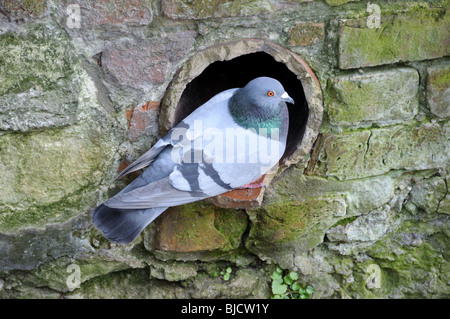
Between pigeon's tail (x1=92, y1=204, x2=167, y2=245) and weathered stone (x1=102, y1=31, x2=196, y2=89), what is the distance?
48 centimetres

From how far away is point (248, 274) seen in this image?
2205 mm

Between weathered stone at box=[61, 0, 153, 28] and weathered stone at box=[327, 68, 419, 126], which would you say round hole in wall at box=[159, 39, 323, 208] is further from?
weathered stone at box=[61, 0, 153, 28]

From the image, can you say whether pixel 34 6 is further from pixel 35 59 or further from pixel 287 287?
pixel 287 287

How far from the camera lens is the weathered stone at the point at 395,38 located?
69.5 inches

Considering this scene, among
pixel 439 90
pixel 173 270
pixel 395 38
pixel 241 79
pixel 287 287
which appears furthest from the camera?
pixel 241 79

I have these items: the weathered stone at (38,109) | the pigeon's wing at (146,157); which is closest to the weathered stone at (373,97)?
the pigeon's wing at (146,157)

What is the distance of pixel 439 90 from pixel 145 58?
3.92 feet

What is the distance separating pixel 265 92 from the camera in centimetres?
181

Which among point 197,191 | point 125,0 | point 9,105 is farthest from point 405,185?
point 9,105

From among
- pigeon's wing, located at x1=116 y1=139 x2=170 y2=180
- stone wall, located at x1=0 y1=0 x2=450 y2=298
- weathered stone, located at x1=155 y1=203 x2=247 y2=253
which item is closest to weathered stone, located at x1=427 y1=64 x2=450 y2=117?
stone wall, located at x1=0 y1=0 x2=450 y2=298

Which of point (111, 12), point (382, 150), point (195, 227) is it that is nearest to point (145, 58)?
point (111, 12)

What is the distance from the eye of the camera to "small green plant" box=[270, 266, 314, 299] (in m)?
2.22

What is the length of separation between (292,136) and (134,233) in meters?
0.84

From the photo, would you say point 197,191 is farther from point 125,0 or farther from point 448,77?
point 448,77
